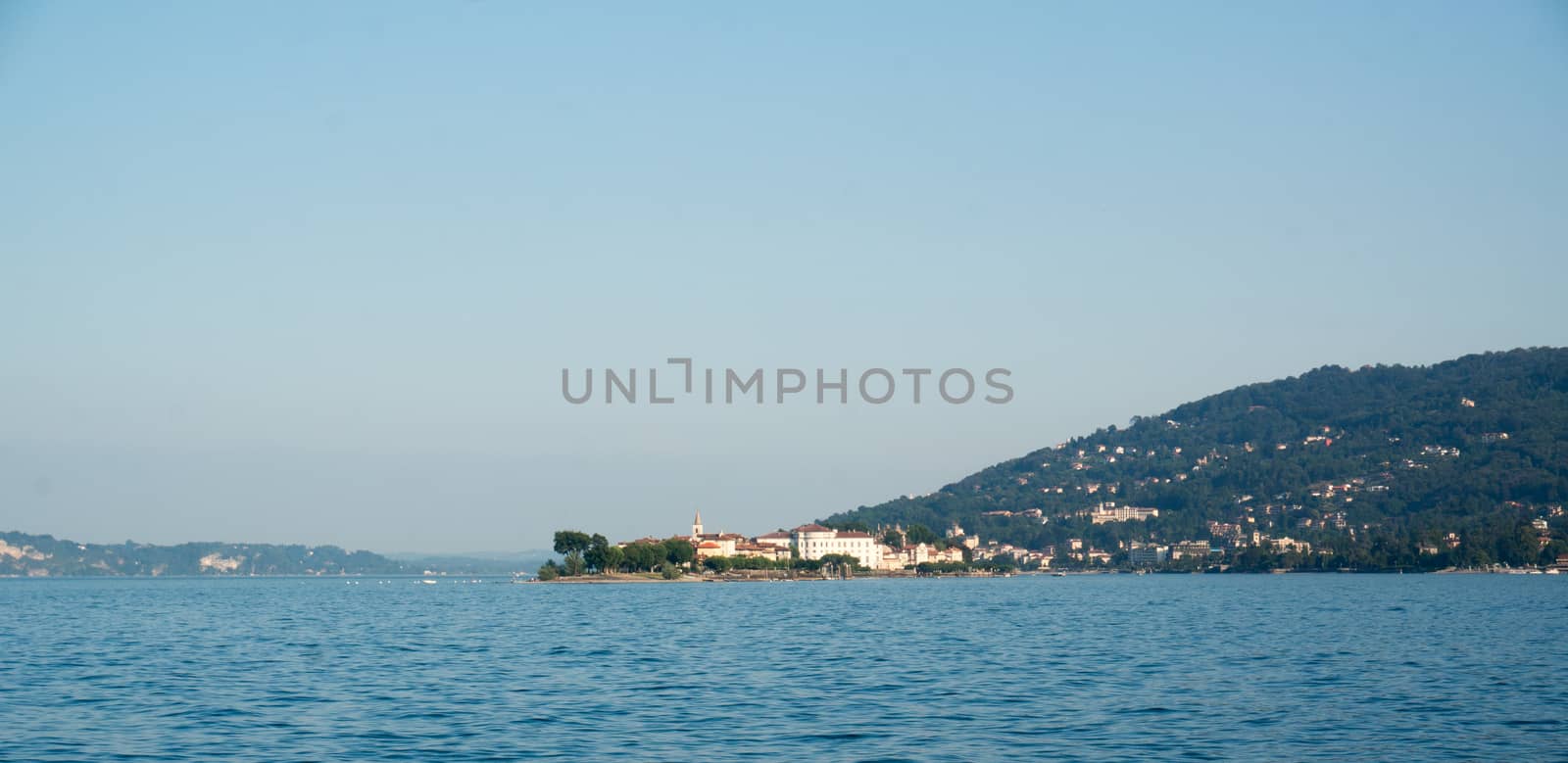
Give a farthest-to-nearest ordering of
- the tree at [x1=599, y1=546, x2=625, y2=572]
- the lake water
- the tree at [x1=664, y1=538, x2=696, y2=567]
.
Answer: the tree at [x1=664, y1=538, x2=696, y2=567] → the tree at [x1=599, y1=546, x2=625, y2=572] → the lake water

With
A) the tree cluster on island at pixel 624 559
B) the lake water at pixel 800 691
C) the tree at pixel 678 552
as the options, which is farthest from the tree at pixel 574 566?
the lake water at pixel 800 691

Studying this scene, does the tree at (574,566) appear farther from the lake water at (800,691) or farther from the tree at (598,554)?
the lake water at (800,691)

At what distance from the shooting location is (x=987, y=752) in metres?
22.2

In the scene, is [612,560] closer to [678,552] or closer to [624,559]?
[624,559]

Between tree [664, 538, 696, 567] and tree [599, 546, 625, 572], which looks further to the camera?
tree [664, 538, 696, 567]

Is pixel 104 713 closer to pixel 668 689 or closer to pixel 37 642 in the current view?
pixel 668 689

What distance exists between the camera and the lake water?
22.9 metres

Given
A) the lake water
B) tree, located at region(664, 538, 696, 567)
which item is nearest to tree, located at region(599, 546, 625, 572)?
tree, located at region(664, 538, 696, 567)

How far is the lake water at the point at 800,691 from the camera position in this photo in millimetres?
22938

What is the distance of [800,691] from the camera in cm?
3066

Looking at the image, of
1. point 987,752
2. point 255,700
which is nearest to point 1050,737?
point 987,752

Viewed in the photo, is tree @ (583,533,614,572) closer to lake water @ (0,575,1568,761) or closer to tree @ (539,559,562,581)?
tree @ (539,559,562,581)

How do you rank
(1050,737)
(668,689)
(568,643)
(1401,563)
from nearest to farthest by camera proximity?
(1050,737)
(668,689)
(568,643)
(1401,563)

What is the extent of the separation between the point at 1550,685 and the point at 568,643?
28.8m
